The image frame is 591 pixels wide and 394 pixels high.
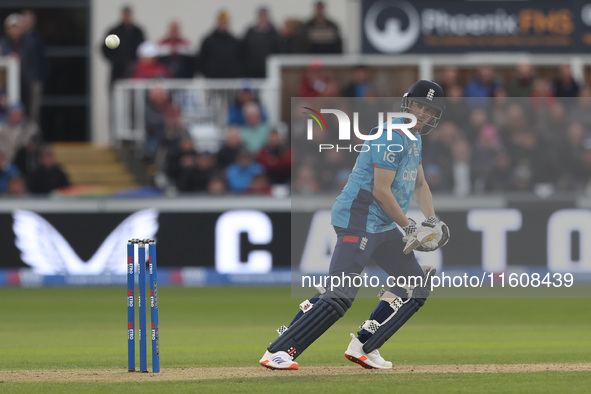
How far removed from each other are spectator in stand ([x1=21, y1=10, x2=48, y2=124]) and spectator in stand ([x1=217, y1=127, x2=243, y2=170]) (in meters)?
4.65

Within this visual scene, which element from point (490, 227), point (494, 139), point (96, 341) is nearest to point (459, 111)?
point (494, 139)

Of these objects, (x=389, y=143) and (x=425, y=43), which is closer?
(x=389, y=143)

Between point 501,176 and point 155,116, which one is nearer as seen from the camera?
point 501,176

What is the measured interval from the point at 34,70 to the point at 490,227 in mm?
9005

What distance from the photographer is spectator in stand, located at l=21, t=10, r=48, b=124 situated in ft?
70.2

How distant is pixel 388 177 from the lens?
8.76m

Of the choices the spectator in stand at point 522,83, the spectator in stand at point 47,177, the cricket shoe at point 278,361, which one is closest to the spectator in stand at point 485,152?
the spectator in stand at point 522,83

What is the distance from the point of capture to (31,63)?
21500mm

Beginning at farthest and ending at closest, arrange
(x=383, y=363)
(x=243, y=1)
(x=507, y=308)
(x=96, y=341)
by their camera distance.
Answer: (x=243, y=1)
(x=507, y=308)
(x=96, y=341)
(x=383, y=363)

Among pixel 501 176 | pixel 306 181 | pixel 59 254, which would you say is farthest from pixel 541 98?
pixel 59 254

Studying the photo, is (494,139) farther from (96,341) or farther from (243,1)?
(243,1)

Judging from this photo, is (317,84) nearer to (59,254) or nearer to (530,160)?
(530,160)

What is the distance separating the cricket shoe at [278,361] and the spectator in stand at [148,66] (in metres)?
12.4

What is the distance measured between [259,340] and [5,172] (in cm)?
763
